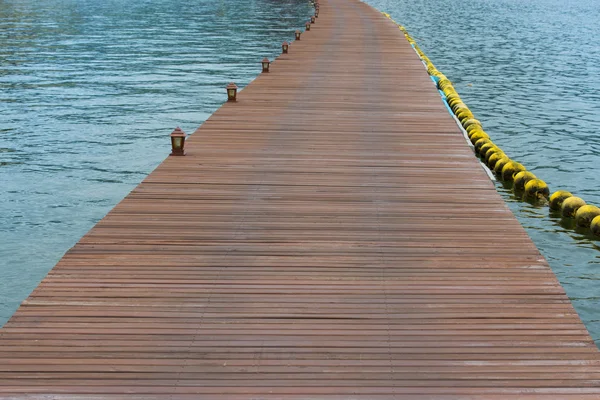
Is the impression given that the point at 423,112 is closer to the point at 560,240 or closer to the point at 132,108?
the point at 560,240

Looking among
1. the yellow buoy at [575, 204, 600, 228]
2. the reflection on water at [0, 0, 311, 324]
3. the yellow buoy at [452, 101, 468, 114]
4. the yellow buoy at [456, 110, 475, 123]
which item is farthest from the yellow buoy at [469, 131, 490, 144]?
the reflection on water at [0, 0, 311, 324]

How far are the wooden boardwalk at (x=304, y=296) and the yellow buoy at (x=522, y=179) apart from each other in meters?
2.68

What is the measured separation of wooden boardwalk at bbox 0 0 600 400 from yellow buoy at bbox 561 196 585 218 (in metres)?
2.35

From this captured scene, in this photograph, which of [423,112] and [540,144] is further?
[540,144]

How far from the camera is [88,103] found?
26.6 metres

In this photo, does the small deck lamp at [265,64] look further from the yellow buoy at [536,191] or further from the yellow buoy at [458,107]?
the yellow buoy at [536,191]

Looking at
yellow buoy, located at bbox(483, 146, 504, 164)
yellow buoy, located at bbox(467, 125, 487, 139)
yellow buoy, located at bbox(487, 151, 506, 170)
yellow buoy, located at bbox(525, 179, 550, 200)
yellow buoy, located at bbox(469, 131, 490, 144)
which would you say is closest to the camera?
yellow buoy, located at bbox(525, 179, 550, 200)

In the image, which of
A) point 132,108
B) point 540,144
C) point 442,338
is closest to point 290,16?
point 132,108

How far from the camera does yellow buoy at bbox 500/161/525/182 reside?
16.9 metres

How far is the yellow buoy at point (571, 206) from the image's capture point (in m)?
→ 14.5

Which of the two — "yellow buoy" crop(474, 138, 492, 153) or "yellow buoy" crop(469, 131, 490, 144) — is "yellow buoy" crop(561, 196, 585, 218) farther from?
"yellow buoy" crop(469, 131, 490, 144)

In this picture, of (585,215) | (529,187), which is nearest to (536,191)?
(529,187)

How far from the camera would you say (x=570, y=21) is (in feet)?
223

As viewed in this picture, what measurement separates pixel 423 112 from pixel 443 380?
41.7 feet
